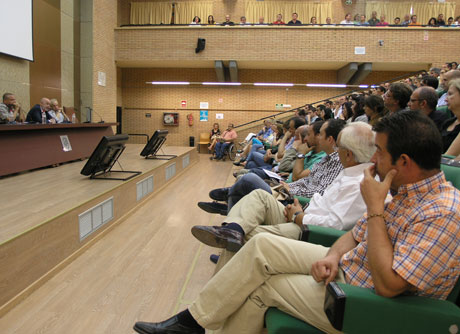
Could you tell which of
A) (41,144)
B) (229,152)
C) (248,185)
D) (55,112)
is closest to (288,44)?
(229,152)

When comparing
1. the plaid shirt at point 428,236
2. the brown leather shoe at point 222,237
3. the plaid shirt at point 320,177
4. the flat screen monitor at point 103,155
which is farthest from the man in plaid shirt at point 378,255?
the flat screen monitor at point 103,155

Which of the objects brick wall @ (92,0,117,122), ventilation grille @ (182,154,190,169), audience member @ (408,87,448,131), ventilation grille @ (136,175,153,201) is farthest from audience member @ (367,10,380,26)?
ventilation grille @ (136,175,153,201)

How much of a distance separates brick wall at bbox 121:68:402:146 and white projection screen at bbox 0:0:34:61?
16.6ft

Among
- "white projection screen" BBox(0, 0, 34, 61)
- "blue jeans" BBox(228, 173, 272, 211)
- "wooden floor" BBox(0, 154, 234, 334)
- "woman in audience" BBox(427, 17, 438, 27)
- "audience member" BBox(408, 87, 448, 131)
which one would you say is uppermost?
"woman in audience" BBox(427, 17, 438, 27)

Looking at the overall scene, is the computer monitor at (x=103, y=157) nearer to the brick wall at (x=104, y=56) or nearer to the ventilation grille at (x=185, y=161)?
the ventilation grille at (x=185, y=161)

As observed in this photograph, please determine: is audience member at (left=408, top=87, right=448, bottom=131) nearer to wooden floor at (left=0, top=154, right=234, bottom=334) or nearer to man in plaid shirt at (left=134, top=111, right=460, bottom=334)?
man in plaid shirt at (left=134, top=111, right=460, bottom=334)

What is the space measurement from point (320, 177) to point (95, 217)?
1.98 metres

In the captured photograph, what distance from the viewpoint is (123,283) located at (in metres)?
2.36

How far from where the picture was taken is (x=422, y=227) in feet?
3.41

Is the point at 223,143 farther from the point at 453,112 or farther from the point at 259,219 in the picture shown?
the point at 259,219

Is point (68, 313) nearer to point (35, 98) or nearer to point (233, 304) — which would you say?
point (233, 304)

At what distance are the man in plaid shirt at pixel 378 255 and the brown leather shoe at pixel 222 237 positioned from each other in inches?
16.9

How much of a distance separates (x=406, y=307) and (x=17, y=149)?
4631 millimetres

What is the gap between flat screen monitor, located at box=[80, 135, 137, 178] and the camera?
3874 mm
